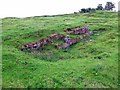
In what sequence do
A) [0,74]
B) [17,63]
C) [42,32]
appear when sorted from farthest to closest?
[42,32] < [17,63] < [0,74]

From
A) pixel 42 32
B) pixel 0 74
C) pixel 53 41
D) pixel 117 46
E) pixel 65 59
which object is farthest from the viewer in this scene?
pixel 42 32

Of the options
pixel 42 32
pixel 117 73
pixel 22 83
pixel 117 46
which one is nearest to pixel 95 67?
pixel 117 73

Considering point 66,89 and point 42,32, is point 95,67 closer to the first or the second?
point 66,89

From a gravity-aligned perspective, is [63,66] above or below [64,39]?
below

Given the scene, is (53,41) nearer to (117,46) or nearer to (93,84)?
(117,46)

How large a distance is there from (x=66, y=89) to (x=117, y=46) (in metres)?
19.7

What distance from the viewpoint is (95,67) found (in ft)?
109

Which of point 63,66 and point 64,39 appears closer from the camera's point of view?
point 63,66

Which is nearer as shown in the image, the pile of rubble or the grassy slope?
the grassy slope

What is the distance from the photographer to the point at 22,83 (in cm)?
2786

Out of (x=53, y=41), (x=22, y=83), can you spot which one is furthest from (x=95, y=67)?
(x=53, y=41)

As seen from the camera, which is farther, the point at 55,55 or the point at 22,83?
the point at 55,55

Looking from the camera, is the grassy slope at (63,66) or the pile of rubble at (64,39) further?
the pile of rubble at (64,39)

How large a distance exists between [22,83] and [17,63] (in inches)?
194
